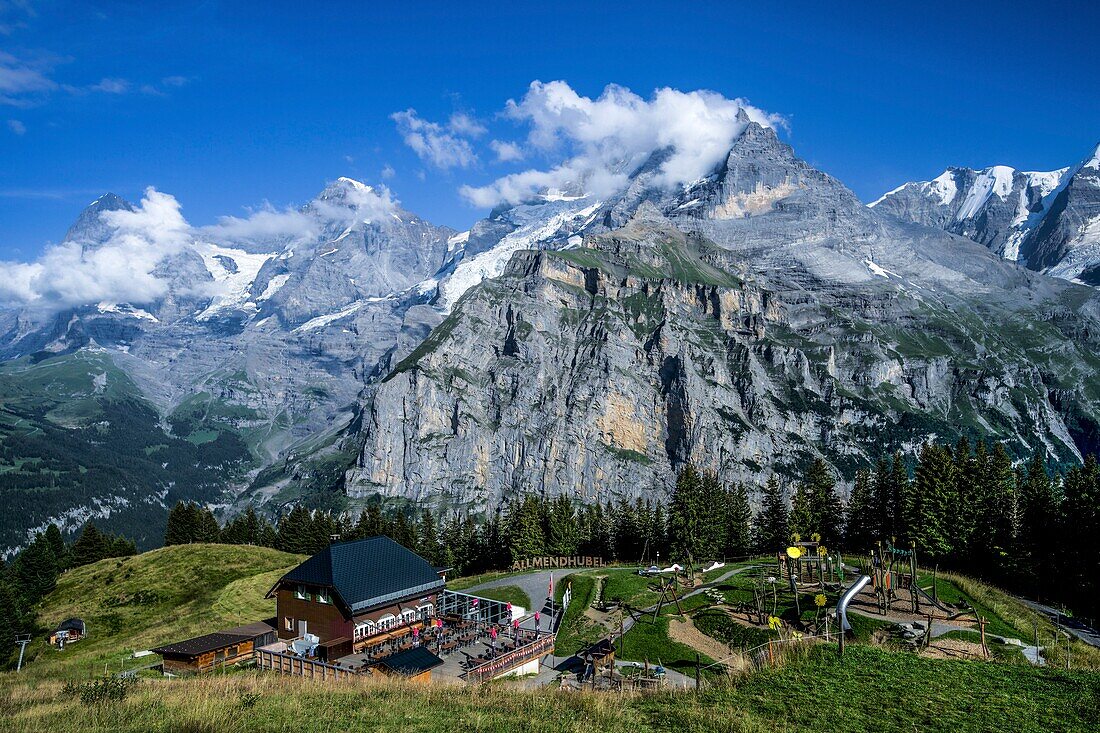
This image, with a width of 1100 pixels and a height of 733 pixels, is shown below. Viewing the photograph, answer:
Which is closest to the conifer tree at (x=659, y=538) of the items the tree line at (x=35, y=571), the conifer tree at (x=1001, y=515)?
the conifer tree at (x=1001, y=515)

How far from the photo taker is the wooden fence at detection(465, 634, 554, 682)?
33.2 m

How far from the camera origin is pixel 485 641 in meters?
41.5

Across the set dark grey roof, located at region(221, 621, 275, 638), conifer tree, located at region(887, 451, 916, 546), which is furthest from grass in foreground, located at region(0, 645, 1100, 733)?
conifer tree, located at region(887, 451, 916, 546)

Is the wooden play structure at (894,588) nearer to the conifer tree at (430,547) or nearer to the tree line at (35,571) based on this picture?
the tree line at (35,571)

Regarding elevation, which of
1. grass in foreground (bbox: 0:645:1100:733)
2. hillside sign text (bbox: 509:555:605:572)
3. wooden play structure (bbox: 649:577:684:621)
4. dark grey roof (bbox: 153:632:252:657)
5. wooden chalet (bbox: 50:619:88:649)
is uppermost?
grass in foreground (bbox: 0:645:1100:733)

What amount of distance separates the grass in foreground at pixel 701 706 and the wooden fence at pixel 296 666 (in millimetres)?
13929

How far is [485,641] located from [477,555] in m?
57.6

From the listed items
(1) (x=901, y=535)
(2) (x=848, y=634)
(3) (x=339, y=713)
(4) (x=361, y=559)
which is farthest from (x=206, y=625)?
(1) (x=901, y=535)

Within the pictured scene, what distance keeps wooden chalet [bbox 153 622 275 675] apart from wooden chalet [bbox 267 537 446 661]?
81.7 inches

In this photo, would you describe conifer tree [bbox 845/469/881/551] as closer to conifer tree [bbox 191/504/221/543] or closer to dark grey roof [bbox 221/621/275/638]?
dark grey roof [bbox 221/621/275/638]

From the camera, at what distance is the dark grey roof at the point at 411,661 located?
1316 inches

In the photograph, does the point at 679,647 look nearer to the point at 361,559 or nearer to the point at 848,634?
the point at 848,634

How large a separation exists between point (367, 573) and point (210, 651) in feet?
34.2

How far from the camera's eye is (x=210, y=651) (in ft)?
133
